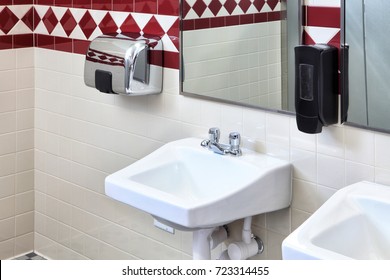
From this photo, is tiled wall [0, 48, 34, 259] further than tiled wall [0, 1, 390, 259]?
Yes

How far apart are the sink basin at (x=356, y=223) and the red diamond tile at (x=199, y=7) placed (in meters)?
0.87

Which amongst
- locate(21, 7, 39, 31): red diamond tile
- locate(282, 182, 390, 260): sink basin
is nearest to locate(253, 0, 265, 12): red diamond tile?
locate(282, 182, 390, 260): sink basin

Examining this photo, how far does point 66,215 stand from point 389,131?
67.2 inches

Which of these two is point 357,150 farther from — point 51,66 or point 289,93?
point 51,66

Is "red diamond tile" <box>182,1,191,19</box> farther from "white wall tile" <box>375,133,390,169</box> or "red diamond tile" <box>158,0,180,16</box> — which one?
"white wall tile" <box>375,133,390,169</box>

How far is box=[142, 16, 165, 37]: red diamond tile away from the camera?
2531mm

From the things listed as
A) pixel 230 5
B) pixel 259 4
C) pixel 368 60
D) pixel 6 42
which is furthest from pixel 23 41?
pixel 368 60

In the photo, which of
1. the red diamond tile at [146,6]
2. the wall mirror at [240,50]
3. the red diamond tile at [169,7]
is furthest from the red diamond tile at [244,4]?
the red diamond tile at [146,6]

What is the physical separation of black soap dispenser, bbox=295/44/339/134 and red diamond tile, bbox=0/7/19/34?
1522mm

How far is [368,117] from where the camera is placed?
196 cm

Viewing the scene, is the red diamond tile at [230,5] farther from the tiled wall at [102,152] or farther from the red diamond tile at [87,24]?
the red diamond tile at [87,24]

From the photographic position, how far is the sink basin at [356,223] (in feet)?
5.74

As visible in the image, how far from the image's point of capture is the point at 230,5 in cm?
232
